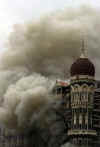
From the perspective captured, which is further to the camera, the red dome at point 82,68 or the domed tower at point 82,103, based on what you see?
the red dome at point 82,68

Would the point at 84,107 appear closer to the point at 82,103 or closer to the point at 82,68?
the point at 82,103

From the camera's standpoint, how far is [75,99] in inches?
3428

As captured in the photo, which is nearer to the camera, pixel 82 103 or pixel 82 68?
pixel 82 103

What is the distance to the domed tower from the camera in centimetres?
8550

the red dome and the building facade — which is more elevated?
the red dome

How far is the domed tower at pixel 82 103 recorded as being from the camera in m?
85.5

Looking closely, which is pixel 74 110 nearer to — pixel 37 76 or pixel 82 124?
pixel 82 124

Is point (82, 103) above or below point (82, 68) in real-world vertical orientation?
below

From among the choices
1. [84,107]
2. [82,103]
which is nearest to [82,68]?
[82,103]

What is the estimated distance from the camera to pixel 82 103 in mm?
86062

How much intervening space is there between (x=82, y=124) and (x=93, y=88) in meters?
6.95

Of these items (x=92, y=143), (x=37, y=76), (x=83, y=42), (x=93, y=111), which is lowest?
(x=92, y=143)

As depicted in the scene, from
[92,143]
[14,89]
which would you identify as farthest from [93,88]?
[14,89]

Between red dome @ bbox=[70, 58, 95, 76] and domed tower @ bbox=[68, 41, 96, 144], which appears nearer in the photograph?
domed tower @ bbox=[68, 41, 96, 144]
